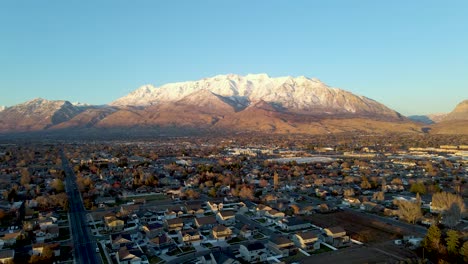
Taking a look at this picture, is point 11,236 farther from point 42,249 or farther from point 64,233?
point 42,249

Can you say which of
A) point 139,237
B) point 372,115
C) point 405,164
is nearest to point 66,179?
point 139,237

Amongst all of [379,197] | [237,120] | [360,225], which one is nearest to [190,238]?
[360,225]

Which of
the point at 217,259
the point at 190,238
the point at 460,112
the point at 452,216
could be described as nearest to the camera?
the point at 217,259

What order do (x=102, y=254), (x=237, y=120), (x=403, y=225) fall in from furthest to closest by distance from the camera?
(x=237, y=120), (x=403, y=225), (x=102, y=254)

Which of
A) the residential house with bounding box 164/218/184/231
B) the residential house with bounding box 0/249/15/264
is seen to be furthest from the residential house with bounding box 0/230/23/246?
the residential house with bounding box 164/218/184/231

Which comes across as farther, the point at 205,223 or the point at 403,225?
the point at 205,223

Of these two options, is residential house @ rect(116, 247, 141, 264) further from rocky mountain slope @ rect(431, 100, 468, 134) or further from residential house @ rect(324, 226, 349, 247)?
rocky mountain slope @ rect(431, 100, 468, 134)

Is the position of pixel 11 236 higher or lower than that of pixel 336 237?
higher
